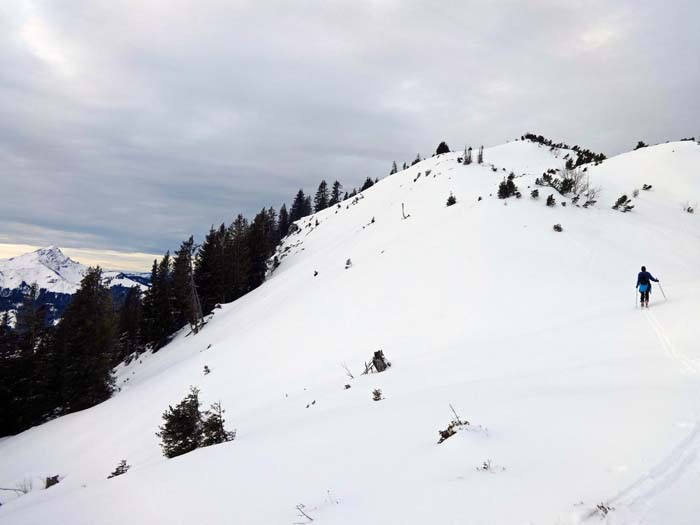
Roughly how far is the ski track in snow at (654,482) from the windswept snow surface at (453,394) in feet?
0.06

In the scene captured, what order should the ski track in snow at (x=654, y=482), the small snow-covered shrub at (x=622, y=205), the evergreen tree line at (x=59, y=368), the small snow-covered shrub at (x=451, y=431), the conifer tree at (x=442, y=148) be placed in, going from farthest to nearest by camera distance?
the conifer tree at (x=442, y=148)
the evergreen tree line at (x=59, y=368)
the small snow-covered shrub at (x=622, y=205)
the small snow-covered shrub at (x=451, y=431)
the ski track in snow at (x=654, y=482)

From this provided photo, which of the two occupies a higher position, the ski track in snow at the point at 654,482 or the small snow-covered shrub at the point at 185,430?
the ski track in snow at the point at 654,482

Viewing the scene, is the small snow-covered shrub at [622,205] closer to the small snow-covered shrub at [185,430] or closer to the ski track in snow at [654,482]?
the ski track in snow at [654,482]

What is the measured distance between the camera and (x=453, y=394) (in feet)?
23.3

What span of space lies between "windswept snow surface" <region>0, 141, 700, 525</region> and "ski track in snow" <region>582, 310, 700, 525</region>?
0.8 inches

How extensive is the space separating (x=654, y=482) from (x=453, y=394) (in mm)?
3916

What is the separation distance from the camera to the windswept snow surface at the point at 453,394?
375cm

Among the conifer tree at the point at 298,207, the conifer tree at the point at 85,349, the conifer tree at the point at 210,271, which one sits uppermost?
the conifer tree at the point at 298,207

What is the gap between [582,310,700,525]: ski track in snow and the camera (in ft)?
9.65

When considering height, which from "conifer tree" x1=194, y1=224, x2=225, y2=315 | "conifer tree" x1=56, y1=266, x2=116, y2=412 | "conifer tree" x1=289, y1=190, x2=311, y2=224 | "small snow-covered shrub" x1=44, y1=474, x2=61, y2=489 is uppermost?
"conifer tree" x1=289, y1=190, x2=311, y2=224

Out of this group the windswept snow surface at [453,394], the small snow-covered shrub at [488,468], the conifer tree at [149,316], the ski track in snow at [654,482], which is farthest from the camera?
the conifer tree at [149,316]

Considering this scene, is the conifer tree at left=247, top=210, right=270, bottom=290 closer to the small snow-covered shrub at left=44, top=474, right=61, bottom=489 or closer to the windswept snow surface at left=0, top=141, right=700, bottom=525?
the windswept snow surface at left=0, top=141, right=700, bottom=525

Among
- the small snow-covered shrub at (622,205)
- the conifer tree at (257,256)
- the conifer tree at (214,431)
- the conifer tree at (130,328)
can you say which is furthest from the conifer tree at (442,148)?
the conifer tree at (214,431)

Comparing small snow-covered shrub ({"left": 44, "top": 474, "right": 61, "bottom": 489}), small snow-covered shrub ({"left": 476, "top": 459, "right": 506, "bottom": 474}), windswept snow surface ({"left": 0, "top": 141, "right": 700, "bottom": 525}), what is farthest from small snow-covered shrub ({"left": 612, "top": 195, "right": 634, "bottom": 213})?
small snow-covered shrub ({"left": 44, "top": 474, "right": 61, "bottom": 489})
